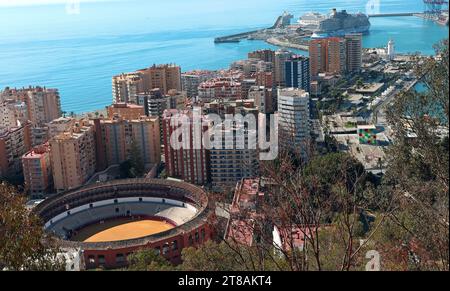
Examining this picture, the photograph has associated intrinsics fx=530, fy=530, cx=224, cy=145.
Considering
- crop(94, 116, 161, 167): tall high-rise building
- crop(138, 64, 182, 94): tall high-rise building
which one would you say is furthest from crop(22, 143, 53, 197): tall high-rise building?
crop(138, 64, 182, 94): tall high-rise building

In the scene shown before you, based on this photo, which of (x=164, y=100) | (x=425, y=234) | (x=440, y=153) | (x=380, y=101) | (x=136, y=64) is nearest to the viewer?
(x=425, y=234)

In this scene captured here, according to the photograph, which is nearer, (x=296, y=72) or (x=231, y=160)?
(x=231, y=160)

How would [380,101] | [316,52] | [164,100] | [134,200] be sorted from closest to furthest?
[134,200] < [164,100] < [380,101] < [316,52]

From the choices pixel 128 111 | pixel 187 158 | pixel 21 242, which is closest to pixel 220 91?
pixel 128 111

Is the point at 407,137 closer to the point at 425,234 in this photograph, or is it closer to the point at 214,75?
the point at 425,234

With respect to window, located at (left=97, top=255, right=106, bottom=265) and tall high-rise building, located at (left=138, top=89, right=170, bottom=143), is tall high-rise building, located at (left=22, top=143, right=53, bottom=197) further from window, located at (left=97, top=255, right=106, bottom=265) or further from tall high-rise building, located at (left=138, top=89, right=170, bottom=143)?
tall high-rise building, located at (left=138, top=89, right=170, bottom=143)

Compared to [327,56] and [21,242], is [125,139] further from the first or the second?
[327,56]

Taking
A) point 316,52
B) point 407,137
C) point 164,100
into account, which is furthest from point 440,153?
point 316,52
